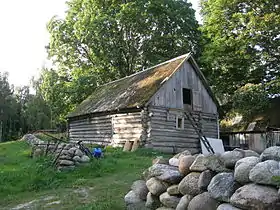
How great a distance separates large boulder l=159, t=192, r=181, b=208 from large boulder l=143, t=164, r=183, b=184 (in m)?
0.28

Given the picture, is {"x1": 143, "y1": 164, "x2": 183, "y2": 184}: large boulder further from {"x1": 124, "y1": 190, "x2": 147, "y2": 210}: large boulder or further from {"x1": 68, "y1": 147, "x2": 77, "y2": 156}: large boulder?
{"x1": 68, "y1": 147, "x2": 77, "y2": 156}: large boulder

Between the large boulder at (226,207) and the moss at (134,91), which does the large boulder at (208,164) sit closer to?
the large boulder at (226,207)

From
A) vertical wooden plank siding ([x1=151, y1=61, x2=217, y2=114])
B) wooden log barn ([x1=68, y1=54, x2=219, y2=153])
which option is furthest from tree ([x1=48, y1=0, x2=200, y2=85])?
vertical wooden plank siding ([x1=151, y1=61, x2=217, y2=114])

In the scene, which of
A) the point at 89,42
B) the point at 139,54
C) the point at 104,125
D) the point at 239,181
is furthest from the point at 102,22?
the point at 239,181

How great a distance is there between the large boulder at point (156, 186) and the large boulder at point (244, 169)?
184cm

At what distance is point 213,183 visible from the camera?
5.02 meters

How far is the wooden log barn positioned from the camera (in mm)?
19922

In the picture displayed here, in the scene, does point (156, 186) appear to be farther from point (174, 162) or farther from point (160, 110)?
point (160, 110)

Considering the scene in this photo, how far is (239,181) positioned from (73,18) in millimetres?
35799

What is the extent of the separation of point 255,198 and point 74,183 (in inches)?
282

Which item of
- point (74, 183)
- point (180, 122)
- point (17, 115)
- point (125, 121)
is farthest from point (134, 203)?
point (17, 115)

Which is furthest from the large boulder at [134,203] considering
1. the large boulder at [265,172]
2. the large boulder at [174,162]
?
the large boulder at [265,172]

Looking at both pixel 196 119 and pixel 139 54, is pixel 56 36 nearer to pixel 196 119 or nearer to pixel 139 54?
pixel 139 54

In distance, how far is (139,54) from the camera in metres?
36.5
